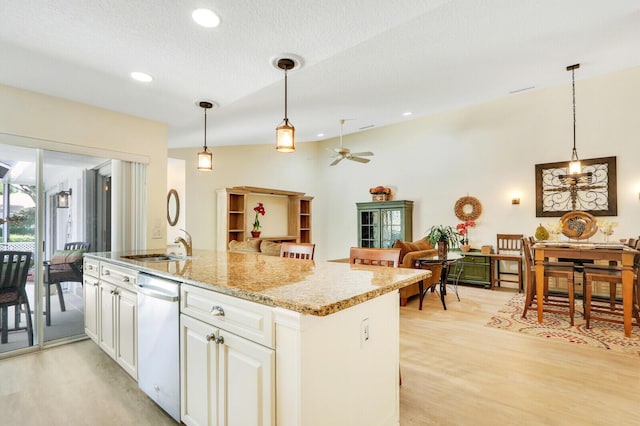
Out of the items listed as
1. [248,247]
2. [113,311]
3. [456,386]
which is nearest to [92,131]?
[113,311]

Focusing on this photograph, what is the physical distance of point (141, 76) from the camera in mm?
2512

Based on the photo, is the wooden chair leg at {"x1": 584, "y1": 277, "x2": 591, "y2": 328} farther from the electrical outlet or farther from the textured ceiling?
the electrical outlet

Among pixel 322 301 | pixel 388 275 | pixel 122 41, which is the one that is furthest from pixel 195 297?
pixel 122 41

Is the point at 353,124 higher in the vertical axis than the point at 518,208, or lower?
higher

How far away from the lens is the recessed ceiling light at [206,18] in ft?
5.69

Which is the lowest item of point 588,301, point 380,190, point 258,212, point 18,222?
point 588,301

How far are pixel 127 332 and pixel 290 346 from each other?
1.75m

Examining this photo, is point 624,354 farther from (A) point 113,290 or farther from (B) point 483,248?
(A) point 113,290

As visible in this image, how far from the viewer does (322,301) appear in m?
1.19

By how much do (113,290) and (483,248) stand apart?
587cm

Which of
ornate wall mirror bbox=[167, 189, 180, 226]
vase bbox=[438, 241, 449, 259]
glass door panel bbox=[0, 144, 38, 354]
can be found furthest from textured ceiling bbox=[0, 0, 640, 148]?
vase bbox=[438, 241, 449, 259]

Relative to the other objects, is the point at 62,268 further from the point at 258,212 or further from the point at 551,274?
the point at 551,274

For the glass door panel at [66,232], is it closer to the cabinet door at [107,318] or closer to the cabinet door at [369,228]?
the cabinet door at [107,318]

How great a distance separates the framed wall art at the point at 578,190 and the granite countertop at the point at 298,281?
16.5ft
